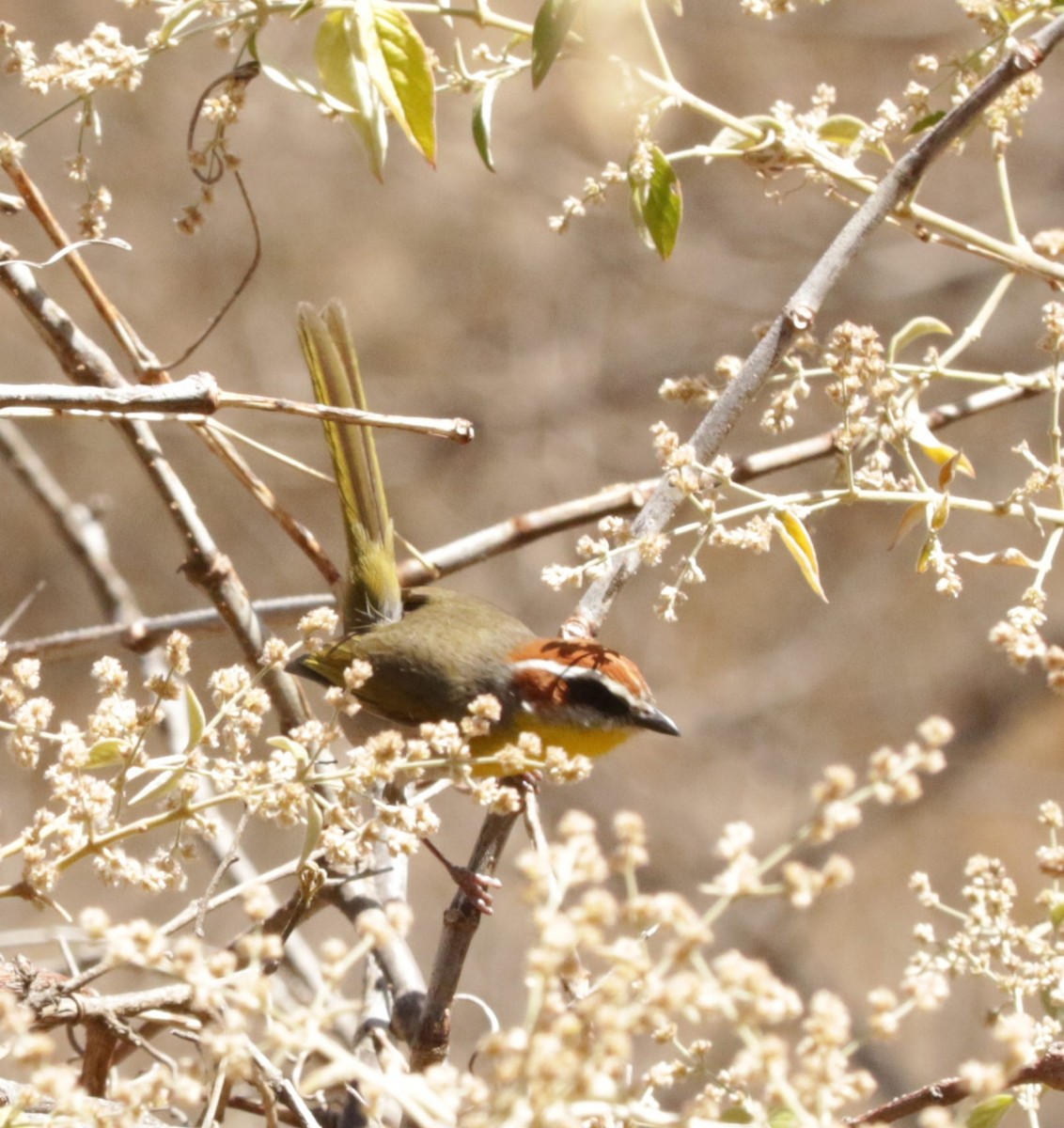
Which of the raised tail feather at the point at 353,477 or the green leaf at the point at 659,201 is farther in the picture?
the raised tail feather at the point at 353,477

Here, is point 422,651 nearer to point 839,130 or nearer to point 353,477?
point 353,477

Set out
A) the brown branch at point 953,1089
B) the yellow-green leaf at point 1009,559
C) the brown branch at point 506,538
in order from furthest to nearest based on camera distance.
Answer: the brown branch at point 506,538 < the yellow-green leaf at point 1009,559 < the brown branch at point 953,1089

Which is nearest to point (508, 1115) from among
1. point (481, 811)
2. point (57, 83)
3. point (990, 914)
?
point (990, 914)

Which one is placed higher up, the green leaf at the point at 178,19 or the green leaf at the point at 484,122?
the green leaf at the point at 178,19

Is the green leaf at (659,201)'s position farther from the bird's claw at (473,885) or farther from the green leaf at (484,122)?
the bird's claw at (473,885)

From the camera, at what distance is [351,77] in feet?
3.40

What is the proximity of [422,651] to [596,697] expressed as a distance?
36cm

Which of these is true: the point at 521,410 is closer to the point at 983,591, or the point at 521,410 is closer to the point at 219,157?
the point at 983,591

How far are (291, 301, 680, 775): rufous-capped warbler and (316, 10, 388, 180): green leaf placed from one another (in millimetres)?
818

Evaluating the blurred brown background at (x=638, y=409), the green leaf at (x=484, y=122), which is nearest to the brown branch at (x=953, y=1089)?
the green leaf at (x=484, y=122)

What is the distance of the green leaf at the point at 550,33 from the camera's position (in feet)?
3.54

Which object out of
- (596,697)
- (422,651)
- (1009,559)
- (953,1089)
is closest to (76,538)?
(422,651)

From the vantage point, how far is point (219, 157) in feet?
4.21

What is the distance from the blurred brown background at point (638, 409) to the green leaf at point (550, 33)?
12.3ft
